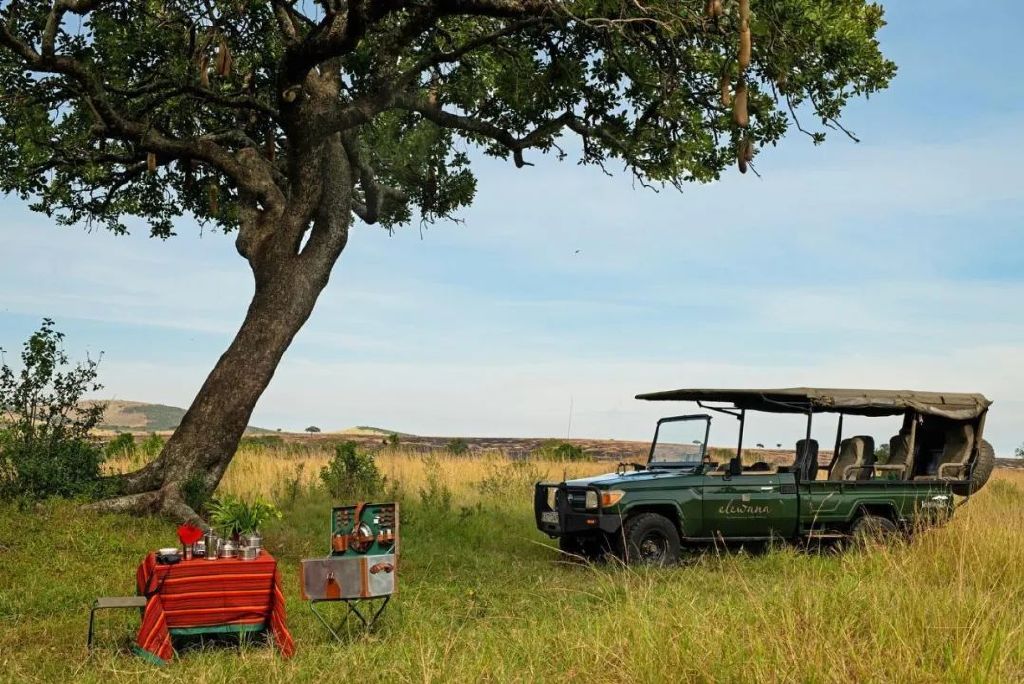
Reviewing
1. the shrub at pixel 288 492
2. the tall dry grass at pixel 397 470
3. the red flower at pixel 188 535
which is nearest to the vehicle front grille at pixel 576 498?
the red flower at pixel 188 535

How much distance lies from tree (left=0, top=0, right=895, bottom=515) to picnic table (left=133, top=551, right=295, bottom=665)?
802 centimetres

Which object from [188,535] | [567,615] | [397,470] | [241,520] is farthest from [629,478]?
[397,470]

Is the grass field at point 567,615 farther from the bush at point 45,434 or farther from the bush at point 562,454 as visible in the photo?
the bush at point 562,454

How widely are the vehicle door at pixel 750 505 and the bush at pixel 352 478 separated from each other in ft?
28.9

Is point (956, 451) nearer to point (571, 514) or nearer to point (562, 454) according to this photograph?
point (571, 514)

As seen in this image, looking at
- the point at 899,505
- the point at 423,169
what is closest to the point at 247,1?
the point at 423,169

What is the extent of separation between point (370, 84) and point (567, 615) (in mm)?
12673

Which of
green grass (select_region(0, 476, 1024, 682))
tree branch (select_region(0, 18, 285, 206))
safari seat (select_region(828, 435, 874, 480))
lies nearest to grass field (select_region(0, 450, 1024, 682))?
green grass (select_region(0, 476, 1024, 682))

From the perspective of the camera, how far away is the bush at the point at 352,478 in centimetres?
2108

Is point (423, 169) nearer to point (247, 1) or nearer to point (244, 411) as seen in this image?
point (247, 1)

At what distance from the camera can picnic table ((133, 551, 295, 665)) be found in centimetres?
883

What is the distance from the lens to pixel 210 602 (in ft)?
29.6

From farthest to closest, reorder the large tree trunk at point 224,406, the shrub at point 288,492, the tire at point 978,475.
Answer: the shrub at point 288,492 < the large tree trunk at point 224,406 < the tire at point 978,475

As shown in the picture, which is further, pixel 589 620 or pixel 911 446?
pixel 911 446
